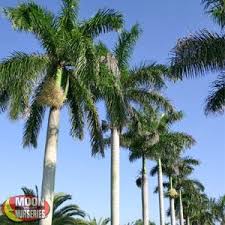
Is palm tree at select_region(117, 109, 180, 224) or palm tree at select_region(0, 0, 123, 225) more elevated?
palm tree at select_region(117, 109, 180, 224)

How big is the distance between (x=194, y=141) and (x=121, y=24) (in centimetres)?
2250

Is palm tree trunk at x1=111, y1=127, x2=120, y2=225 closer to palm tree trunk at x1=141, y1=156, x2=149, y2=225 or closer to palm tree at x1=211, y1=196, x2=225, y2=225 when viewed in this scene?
palm tree trunk at x1=141, y1=156, x2=149, y2=225

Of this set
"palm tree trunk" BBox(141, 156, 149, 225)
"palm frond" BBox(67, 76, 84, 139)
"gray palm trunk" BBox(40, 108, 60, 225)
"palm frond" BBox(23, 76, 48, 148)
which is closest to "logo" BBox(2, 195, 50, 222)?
"gray palm trunk" BBox(40, 108, 60, 225)

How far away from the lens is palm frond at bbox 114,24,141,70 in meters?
28.6

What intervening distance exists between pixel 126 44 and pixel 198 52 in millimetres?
8899

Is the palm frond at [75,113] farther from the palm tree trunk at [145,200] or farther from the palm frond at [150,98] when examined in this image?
the palm tree trunk at [145,200]

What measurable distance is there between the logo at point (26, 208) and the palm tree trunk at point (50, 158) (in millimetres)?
242

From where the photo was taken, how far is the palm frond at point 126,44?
28609 millimetres

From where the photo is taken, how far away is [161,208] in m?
46.1

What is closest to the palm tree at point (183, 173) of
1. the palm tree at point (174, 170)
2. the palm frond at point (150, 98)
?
the palm tree at point (174, 170)

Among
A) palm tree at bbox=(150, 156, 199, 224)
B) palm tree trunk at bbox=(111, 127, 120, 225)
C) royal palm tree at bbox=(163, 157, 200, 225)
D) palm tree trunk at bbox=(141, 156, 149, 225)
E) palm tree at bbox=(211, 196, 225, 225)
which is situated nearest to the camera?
palm tree trunk at bbox=(111, 127, 120, 225)

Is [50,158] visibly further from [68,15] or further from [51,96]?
[68,15]

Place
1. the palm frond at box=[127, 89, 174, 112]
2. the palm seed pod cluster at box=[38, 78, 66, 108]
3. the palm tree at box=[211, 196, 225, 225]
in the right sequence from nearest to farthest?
the palm seed pod cluster at box=[38, 78, 66, 108]
the palm frond at box=[127, 89, 174, 112]
the palm tree at box=[211, 196, 225, 225]

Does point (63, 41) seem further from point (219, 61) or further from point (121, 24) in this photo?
point (219, 61)
